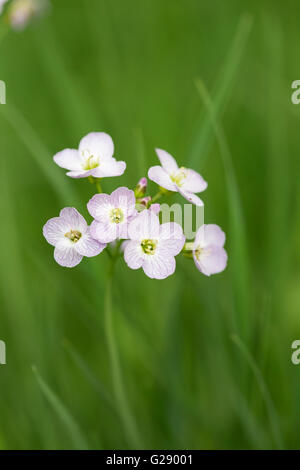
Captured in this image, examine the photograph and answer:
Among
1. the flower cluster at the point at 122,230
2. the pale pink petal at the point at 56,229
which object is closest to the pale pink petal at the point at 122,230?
the flower cluster at the point at 122,230

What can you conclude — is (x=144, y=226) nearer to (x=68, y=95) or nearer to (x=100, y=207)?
(x=100, y=207)

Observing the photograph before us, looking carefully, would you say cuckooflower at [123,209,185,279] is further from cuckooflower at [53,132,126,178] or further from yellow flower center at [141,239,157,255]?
cuckooflower at [53,132,126,178]

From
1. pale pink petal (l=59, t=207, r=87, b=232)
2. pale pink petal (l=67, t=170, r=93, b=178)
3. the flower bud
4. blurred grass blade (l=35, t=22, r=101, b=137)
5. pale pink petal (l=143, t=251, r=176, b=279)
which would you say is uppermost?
blurred grass blade (l=35, t=22, r=101, b=137)

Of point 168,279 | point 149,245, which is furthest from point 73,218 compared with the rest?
point 168,279

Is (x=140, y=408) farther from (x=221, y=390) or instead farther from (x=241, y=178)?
(x=241, y=178)

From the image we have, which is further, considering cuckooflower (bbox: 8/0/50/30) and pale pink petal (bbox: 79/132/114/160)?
cuckooflower (bbox: 8/0/50/30)

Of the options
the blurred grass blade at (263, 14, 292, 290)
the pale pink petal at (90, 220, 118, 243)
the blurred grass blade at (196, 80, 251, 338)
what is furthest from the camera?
the blurred grass blade at (263, 14, 292, 290)

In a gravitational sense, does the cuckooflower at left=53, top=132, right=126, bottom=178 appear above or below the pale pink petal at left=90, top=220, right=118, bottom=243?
above

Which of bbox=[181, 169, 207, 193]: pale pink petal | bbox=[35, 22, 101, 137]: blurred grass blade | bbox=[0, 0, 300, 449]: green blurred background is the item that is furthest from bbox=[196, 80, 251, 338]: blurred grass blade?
bbox=[35, 22, 101, 137]: blurred grass blade
